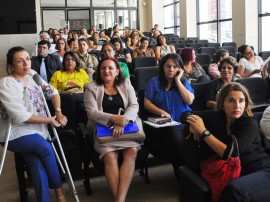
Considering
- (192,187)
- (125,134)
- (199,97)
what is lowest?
(192,187)

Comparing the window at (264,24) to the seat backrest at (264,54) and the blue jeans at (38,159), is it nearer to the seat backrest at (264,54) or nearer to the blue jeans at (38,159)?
the seat backrest at (264,54)

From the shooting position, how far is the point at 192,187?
2.08 meters

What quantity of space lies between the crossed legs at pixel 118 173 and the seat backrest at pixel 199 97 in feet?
3.94

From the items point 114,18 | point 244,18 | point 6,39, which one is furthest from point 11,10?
point 244,18

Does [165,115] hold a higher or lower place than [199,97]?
lower

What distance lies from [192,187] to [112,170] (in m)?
0.94

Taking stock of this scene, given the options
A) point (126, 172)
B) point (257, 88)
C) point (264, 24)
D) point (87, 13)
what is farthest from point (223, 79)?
point (87, 13)

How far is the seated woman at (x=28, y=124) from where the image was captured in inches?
108

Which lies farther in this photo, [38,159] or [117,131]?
[117,131]

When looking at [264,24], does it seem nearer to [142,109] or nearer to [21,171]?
[142,109]

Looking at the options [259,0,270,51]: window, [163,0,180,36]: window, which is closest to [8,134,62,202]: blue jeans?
[259,0,270,51]: window

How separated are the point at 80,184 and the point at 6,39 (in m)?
13.6

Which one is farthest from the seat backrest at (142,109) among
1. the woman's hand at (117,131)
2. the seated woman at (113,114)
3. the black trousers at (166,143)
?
the woman's hand at (117,131)

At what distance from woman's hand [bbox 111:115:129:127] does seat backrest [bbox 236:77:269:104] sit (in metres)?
1.60
